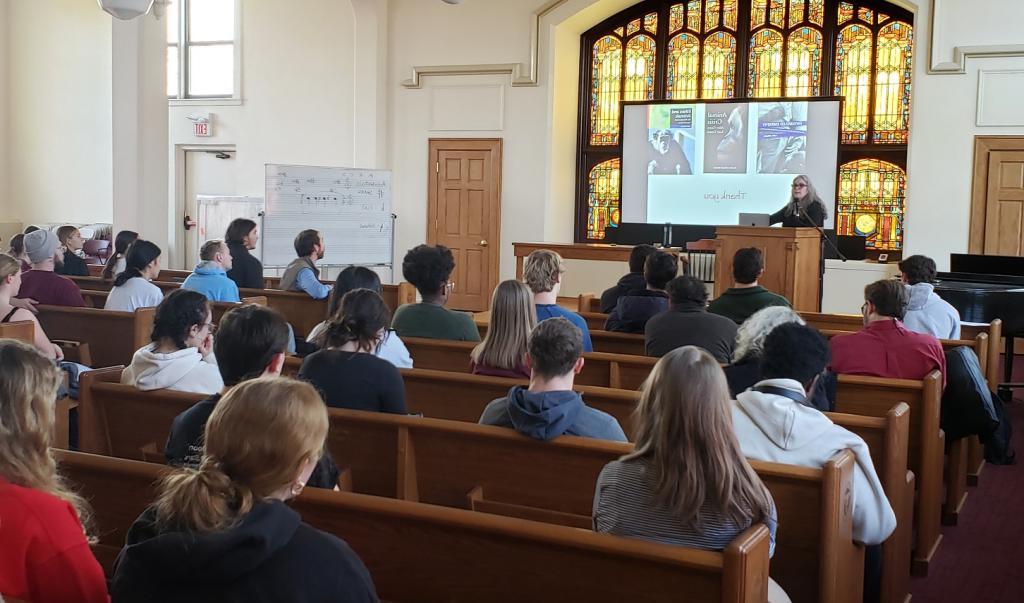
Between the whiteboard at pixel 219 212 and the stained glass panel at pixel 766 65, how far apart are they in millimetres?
5922

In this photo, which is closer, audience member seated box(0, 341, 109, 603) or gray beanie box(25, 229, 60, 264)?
audience member seated box(0, 341, 109, 603)

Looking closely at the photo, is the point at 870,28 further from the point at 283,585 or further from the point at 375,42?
the point at 283,585

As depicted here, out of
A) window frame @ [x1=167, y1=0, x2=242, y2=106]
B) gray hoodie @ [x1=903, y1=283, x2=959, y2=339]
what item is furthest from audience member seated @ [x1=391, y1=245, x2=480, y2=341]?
window frame @ [x1=167, y1=0, x2=242, y2=106]

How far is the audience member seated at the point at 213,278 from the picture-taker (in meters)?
5.92

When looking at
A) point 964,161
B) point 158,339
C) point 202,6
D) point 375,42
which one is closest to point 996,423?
point 158,339

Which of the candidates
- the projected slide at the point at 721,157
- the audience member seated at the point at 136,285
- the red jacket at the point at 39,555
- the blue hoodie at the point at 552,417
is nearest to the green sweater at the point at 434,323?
the audience member seated at the point at 136,285

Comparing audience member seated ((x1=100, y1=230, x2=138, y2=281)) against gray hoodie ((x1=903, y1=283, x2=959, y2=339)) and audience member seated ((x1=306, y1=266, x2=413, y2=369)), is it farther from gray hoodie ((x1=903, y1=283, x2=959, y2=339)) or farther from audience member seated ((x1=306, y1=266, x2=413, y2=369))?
gray hoodie ((x1=903, y1=283, x2=959, y2=339))

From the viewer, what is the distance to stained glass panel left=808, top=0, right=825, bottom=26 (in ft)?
35.0

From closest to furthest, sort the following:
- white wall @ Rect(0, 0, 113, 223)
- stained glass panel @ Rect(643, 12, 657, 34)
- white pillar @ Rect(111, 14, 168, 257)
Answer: white pillar @ Rect(111, 14, 168, 257) → stained glass panel @ Rect(643, 12, 657, 34) → white wall @ Rect(0, 0, 113, 223)

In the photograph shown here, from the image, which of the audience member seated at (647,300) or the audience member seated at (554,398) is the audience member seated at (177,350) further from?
the audience member seated at (647,300)

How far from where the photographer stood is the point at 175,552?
143cm

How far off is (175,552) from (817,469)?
1.58 metres

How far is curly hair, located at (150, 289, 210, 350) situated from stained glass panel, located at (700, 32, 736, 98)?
8.72 meters

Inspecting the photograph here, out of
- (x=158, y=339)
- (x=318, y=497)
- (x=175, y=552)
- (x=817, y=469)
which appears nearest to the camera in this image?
(x=175, y=552)
